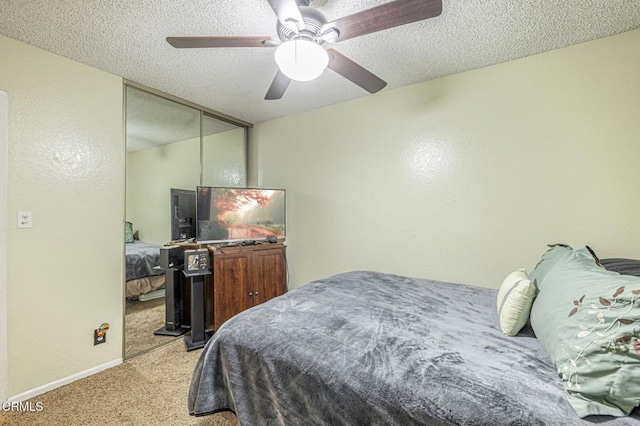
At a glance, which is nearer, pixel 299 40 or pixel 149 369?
pixel 299 40

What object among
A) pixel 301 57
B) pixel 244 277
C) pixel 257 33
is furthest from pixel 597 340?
pixel 244 277

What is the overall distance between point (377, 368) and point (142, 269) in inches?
105

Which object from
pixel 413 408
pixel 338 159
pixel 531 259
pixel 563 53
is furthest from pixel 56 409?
pixel 563 53

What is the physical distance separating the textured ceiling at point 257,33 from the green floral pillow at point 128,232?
4.33ft

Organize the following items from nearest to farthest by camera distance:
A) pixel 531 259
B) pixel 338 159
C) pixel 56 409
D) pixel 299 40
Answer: pixel 299 40, pixel 56 409, pixel 531 259, pixel 338 159

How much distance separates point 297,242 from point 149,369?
1.87m

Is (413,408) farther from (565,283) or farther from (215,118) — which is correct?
(215,118)

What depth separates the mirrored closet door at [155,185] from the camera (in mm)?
2686

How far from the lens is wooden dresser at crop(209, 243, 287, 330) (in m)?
2.77

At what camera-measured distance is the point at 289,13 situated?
136cm

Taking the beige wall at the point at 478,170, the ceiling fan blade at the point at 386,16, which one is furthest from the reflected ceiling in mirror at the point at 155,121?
the ceiling fan blade at the point at 386,16

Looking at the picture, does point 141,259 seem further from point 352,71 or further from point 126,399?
point 352,71

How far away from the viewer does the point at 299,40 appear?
4.86ft

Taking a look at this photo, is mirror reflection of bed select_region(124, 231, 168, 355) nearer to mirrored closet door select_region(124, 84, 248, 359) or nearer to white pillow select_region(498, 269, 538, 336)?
mirrored closet door select_region(124, 84, 248, 359)
